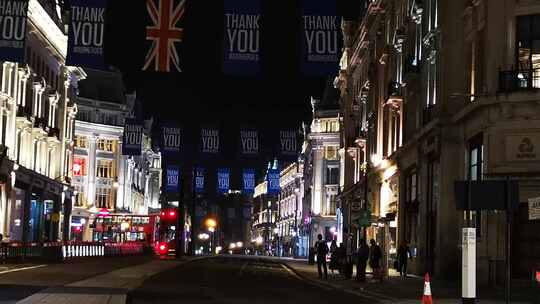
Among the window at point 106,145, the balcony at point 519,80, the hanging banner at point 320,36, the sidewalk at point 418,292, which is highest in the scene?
the window at point 106,145

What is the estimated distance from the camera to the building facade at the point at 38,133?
69.8 meters

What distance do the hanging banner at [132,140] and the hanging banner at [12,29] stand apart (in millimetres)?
38439

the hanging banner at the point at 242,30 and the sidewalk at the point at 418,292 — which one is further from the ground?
the hanging banner at the point at 242,30

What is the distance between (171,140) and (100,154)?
6122cm

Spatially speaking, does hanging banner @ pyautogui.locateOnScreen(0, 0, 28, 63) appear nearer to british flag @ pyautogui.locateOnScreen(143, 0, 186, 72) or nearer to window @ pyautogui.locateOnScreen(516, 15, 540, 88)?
british flag @ pyautogui.locateOnScreen(143, 0, 186, 72)

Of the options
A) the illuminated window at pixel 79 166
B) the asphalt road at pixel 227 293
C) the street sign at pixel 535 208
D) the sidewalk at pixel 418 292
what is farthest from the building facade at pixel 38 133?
the street sign at pixel 535 208

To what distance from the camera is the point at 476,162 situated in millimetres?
40062

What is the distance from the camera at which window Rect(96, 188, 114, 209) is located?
120250mm

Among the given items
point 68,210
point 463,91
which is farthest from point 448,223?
point 68,210

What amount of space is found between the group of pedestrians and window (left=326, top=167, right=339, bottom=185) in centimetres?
6420

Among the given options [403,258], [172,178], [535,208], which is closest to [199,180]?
[172,178]

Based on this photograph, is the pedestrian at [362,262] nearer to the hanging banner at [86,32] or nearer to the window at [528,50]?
the window at [528,50]

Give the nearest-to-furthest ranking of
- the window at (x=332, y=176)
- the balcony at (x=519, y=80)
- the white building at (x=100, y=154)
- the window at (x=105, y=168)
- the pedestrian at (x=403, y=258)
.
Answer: the balcony at (x=519, y=80) < the pedestrian at (x=403, y=258) < the window at (x=332, y=176) < the white building at (x=100, y=154) < the window at (x=105, y=168)

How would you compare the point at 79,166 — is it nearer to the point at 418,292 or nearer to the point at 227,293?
the point at 418,292
